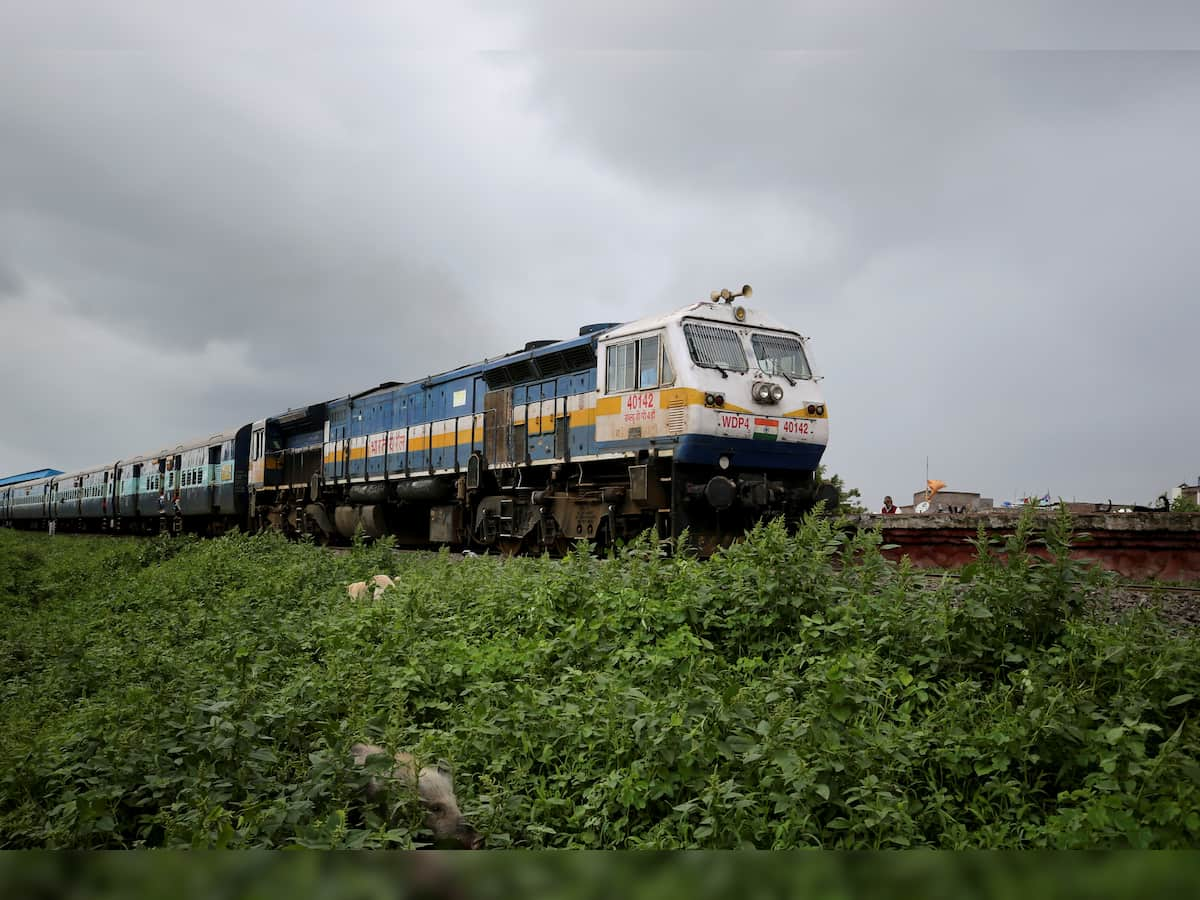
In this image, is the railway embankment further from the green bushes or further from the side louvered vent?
the green bushes

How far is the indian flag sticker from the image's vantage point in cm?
1221

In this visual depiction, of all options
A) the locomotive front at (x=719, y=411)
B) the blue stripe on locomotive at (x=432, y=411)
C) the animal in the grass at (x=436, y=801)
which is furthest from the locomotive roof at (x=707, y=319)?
the animal in the grass at (x=436, y=801)

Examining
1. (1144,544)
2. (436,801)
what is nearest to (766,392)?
(1144,544)

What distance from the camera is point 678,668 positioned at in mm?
5523

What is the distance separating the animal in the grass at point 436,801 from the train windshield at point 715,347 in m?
8.47

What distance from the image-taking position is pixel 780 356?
13.2 metres

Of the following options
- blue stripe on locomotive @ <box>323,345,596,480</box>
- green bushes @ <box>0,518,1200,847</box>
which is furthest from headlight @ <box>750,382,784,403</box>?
green bushes @ <box>0,518,1200,847</box>

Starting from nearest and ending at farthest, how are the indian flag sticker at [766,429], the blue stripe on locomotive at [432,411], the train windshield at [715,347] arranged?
the train windshield at [715,347] < the indian flag sticker at [766,429] < the blue stripe on locomotive at [432,411]

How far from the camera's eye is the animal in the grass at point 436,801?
13.3 ft

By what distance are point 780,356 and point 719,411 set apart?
200cm

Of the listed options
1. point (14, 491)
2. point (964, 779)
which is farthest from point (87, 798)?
point (14, 491)

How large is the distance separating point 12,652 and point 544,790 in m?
6.89

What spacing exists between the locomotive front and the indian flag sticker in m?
0.02

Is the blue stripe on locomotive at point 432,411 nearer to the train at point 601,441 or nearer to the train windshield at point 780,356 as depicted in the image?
the train at point 601,441
